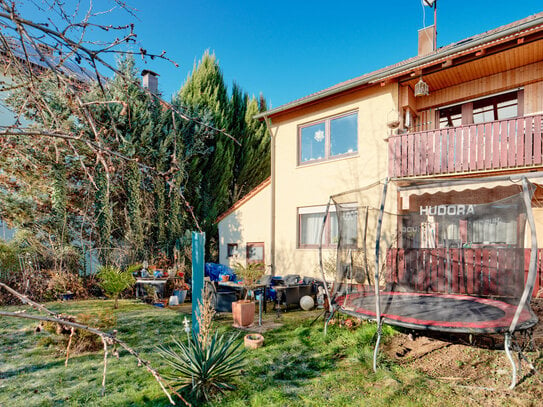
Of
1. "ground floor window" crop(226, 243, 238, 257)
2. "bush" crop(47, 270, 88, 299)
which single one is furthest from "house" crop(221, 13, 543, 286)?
"bush" crop(47, 270, 88, 299)

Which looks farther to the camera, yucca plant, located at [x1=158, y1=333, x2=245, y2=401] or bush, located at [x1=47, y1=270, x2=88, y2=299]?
bush, located at [x1=47, y1=270, x2=88, y2=299]

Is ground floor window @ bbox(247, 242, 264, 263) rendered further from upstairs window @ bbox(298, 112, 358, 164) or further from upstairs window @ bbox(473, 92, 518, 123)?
upstairs window @ bbox(473, 92, 518, 123)

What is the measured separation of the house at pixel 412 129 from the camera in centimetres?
822

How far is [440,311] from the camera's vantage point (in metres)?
5.36

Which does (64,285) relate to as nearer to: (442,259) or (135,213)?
(135,213)

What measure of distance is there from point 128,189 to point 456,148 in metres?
11.0

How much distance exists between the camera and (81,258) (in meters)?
11.6

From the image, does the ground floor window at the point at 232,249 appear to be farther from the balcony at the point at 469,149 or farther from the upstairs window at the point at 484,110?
the upstairs window at the point at 484,110

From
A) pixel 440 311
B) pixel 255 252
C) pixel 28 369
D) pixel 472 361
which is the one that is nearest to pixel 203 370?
pixel 28 369

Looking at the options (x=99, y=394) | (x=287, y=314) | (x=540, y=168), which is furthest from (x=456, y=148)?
(x=99, y=394)

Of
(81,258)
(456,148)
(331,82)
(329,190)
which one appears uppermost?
(331,82)

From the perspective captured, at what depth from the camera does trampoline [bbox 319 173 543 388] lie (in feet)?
15.8

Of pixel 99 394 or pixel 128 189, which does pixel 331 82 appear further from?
pixel 99 394

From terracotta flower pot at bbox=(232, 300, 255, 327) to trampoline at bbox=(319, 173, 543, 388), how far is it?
5.71 feet
